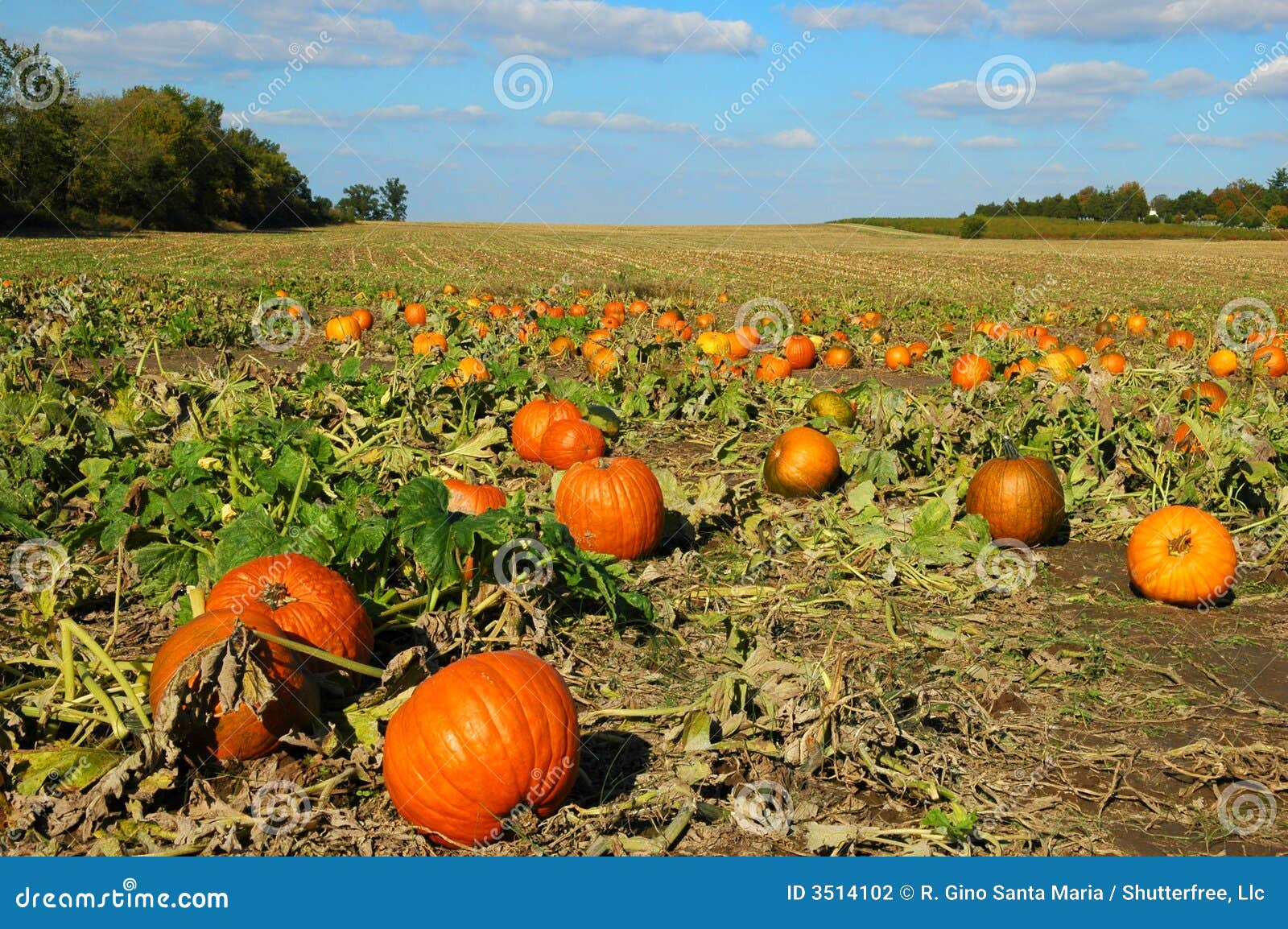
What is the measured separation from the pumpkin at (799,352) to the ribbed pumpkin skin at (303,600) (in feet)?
25.8

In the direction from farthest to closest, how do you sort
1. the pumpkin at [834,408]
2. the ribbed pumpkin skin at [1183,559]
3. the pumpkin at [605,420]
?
1. the pumpkin at [605,420]
2. the pumpkin at [834,408]
3. the ribbed pumpkin skin at [1183,559]

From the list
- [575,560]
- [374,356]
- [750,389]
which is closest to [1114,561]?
[575,560]

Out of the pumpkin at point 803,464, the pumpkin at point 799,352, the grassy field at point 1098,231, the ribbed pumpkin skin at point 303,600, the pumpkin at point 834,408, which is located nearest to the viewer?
the ribbed pumpkin skin at point 303,600

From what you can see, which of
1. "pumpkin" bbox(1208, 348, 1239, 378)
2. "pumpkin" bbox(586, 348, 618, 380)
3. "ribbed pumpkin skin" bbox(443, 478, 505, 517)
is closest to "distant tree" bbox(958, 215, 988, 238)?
"pumpkin" bbox(1208, 348, 1239, 378)

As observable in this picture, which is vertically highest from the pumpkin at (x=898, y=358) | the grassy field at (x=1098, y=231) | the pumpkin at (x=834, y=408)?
the grassy field at (x=1098, y=231)

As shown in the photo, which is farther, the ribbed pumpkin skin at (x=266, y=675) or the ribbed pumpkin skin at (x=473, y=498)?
the ribbed pumpkin skin at (x=473, y=498)

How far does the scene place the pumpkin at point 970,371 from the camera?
358 inches

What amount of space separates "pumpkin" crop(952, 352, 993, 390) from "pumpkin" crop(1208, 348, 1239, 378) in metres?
2.34

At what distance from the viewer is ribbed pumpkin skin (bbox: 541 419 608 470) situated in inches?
272

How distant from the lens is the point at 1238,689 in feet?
14.1

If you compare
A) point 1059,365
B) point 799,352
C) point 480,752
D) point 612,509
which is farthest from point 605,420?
point 480,752

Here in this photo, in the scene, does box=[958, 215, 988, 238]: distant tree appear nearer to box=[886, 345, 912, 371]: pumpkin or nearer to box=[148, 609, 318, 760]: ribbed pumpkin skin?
box=[886, 345, 912, 371]: pumpkin

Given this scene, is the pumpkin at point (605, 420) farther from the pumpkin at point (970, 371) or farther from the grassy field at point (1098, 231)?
the grassy field at point (1098, 231)

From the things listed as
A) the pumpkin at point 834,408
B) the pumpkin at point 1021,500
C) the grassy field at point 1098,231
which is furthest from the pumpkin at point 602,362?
the grassy field at point 1098,231
